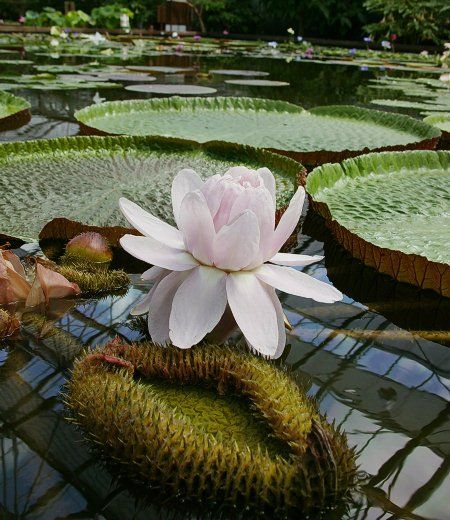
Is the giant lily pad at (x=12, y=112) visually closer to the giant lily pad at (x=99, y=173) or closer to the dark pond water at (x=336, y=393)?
the giant lily pad at (x=99, y=173)

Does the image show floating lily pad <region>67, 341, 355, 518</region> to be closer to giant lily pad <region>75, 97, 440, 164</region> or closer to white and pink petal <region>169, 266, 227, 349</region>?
white and pink petal <region>169, 266, 227, 349</region>

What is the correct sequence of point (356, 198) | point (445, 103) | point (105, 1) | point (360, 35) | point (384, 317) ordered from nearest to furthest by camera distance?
point (384, 317) → point (356, 198) → point (445, 103) → point (360, 35) → point (105, 1)

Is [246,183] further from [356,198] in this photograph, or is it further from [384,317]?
[356,198]

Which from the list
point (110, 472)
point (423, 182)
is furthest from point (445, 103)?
point (110, 472)

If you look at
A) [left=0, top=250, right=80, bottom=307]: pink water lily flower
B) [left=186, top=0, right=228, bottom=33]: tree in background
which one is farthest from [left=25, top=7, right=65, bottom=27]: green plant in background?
[left=0, top=250, right=80, bottom=307]: pink water lily flower

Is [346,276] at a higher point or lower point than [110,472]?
lower
